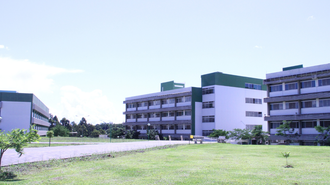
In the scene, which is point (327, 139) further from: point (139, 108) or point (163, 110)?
point (139, 108)

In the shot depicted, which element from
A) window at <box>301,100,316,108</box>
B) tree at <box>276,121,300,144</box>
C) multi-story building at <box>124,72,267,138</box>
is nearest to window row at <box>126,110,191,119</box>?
multi-story building at <box>124,72,267,138</box>

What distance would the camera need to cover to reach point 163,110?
69.9m

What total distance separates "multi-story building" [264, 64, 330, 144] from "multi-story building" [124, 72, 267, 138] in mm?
13566

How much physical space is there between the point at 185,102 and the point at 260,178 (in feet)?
177

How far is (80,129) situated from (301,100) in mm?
94533

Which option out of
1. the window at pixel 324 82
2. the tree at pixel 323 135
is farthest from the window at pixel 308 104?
the tree at pixel 323 135

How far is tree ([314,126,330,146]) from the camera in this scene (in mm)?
36594

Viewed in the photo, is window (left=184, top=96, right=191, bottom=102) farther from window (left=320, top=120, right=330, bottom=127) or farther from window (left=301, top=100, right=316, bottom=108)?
window (left=320, top=120, right=330, bottom=127)

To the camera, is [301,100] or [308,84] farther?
[301,100]

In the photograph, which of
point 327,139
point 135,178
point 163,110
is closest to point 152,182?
point 135,178

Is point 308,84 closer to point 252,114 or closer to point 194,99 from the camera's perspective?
point 252,114

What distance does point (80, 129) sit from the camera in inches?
4697

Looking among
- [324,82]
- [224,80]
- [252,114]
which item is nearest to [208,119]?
[224,80]

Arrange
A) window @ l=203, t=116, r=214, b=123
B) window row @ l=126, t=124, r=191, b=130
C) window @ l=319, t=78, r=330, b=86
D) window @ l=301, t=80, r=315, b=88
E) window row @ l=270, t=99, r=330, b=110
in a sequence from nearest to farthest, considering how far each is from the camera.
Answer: window @ l=319, t=78, r=330, b=86 → window row @ l=270, t=99, r=330, b=110 → window @ l=301, t=80, r=315, b=88 → window @ l=203, t=116, r=214, b=123 → window row @ l=126, t=124, r=191, b=130
